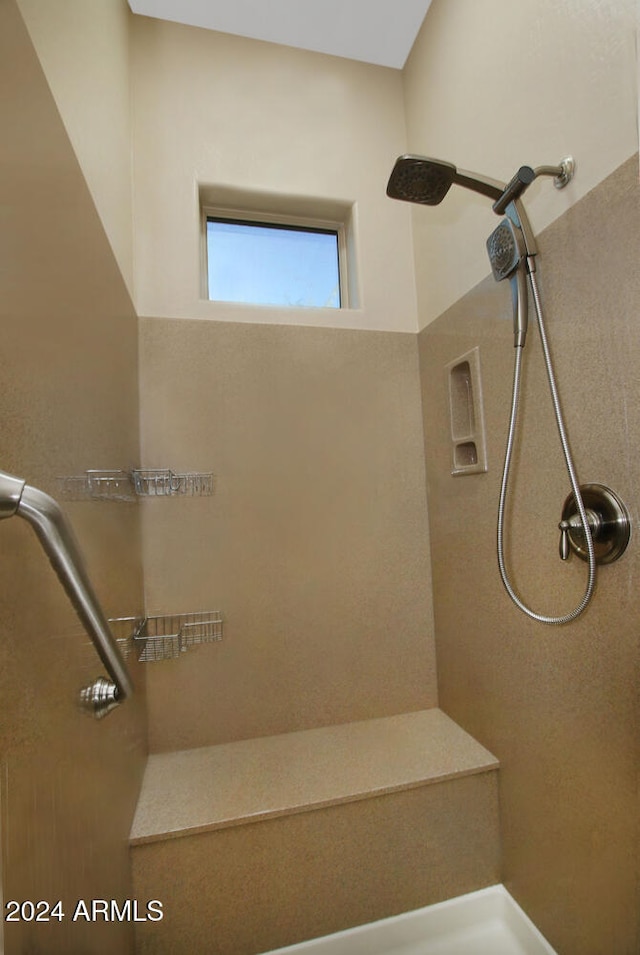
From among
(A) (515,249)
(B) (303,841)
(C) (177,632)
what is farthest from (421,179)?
(B) (303,841)

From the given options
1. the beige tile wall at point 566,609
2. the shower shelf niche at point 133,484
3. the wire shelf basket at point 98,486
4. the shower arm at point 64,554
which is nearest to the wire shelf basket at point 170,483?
the shower shelf niche at point 133,484

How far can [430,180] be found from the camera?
1094 millimetres

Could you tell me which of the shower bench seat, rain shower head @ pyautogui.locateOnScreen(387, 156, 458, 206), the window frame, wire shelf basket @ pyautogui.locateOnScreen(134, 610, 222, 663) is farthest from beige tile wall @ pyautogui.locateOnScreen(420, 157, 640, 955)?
wire shelf basket @ pyautogui.locateOnScreen(134, 610, 222, 663)

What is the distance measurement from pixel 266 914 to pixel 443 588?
1.07 meters

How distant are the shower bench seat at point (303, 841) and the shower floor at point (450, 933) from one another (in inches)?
1.1

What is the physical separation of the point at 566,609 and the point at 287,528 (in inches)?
36.3

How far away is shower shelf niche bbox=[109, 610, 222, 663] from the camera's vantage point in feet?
4.37

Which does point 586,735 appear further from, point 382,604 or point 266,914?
point 266,914

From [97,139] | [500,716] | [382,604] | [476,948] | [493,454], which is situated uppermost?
[97,139]

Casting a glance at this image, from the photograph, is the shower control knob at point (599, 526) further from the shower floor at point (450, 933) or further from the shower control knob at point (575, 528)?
the shower floor at point (450, 933)

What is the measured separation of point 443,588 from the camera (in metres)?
1.55

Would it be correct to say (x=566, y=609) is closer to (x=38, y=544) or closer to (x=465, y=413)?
(x=465, y=413)

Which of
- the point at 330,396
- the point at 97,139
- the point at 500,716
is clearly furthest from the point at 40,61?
the point at 500,716

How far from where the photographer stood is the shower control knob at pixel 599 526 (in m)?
0.82
